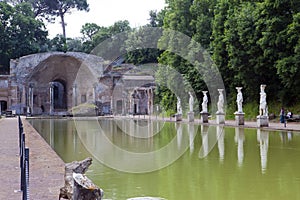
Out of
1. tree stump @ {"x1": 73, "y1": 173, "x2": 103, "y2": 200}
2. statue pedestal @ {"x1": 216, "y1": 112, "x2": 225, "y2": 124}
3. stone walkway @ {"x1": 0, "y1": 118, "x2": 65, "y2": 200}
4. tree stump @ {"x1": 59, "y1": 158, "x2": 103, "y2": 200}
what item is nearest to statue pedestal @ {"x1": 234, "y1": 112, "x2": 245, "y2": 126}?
statue pedestal @ {"x1": 216, "y1": 112, "x2": 225, "y2": 124}

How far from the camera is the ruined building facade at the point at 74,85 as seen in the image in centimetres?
5228

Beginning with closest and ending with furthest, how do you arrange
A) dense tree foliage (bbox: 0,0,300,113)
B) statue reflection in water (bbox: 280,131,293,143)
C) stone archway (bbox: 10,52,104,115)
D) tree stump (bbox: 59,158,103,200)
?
1. tree stump (bbox: 59,158,103,200)
2. statue reflection in water (bbox: 280,131,293,143)
3. dense tree foliage (bbox: 0,0,300,113)
4. stone archway (bbox: 10,52,104,115)

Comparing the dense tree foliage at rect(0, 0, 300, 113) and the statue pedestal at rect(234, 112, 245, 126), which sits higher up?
the dense tree foliage at rect(0, 0, 300, 113)

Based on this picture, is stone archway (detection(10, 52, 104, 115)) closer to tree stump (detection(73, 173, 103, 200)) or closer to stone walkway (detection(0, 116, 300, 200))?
stone walkway (detection(0, 116, 300, 200))

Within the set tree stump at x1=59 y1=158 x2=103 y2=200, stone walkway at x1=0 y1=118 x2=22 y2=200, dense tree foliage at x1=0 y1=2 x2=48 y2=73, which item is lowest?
stone walkway at x1=0 y1=118 x2=22 y2=200

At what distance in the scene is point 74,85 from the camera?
55812 mm

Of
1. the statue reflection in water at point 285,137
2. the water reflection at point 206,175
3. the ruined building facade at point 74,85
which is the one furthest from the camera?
the ruined building facade at point 74,85

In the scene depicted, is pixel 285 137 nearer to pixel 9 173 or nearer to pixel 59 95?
pixel 9 173

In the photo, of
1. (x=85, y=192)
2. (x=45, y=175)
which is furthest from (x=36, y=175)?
(x=85, y=192)

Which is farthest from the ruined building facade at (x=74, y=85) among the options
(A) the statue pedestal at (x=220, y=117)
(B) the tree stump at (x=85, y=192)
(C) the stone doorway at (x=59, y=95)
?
(B) the tree stump at (x=85, y=192)

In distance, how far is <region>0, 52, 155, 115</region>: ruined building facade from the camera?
172ft

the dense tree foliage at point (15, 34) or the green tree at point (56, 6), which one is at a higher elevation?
the green tree at point (56, 6)

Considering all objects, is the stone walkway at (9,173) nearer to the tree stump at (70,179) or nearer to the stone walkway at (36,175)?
the stone walkway at (36,175)

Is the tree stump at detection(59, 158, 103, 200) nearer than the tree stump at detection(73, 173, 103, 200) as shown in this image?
No
